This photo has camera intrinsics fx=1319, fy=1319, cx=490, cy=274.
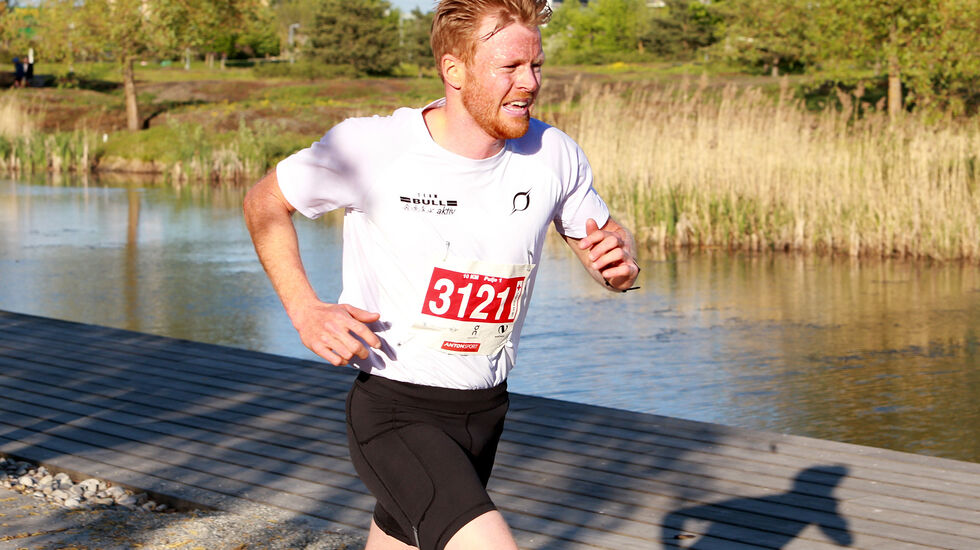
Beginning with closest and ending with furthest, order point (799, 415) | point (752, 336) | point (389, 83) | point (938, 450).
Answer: point (938, 450) → point (799, 415) → point (752, 336) → point (389, 83)

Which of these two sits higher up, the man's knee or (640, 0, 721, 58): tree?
(640, 0, 721, 58): tree

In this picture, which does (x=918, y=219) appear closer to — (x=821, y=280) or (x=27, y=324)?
(x=821, y=280)

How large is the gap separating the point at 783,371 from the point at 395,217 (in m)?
6.66

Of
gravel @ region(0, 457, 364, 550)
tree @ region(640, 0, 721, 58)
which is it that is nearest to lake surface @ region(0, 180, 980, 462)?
gravel @ region(0, 457, 364, 550)

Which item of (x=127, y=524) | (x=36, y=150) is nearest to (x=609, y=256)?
(x=127, y=524)

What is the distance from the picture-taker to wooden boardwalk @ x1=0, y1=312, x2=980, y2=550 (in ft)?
15.0

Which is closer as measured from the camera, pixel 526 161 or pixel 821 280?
pixel 526 161

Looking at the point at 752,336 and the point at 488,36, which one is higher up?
the point at 488,36

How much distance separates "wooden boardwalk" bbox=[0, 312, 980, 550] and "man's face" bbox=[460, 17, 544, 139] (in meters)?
1.94

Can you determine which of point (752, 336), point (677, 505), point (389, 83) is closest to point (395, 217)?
point (677, 505)

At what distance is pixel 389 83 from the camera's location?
5069cm

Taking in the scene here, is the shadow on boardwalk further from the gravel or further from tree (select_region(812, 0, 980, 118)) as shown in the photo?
tree (select_region(812, 0, 980, 118))

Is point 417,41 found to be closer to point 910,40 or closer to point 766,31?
point 766,31

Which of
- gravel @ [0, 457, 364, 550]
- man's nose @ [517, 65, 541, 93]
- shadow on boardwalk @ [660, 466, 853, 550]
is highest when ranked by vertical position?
man's nose @ [517, 65, 541, 93]
